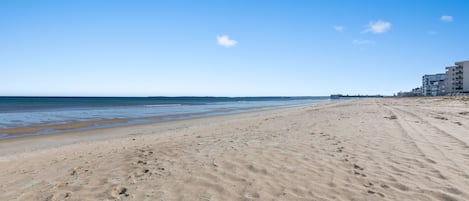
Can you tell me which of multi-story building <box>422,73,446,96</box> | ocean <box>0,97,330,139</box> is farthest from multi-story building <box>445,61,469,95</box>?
ocean <box>0,97,330,139</box>

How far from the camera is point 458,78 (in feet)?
315

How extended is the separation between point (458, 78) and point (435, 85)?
25761 millimetres

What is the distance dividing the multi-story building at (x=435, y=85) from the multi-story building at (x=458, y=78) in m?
4.96

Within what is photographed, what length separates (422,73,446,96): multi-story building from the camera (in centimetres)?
11146

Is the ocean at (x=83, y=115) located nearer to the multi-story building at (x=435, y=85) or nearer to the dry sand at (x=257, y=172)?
the dry sand at (x=257, y=172)

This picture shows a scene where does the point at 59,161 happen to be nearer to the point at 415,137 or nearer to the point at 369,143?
the point at 369,143

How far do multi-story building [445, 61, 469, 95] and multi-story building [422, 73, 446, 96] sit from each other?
4.96m

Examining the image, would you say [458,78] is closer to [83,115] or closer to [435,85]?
[435,85]

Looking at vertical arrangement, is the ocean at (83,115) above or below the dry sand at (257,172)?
below

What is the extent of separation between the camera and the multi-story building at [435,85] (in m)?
111

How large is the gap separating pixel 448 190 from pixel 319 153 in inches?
110

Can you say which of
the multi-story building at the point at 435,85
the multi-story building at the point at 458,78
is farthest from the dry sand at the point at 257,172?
the multi-story building at the point at 435,85

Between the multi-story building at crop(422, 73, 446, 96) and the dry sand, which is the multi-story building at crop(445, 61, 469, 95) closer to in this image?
the multi-story building at crop(422, 73, 446, 96)

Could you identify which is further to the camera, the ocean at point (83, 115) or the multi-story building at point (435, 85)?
the multi-story building at point (435, 85)
